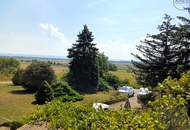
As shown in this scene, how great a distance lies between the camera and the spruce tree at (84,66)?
5209 cm

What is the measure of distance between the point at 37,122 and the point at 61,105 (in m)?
0.92

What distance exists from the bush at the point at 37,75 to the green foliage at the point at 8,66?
21.1 metres

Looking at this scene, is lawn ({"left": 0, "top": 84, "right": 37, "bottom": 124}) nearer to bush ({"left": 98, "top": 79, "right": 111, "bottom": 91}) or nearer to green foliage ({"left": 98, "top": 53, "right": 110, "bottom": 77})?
bush ({"left": 98, "top": 79, "right": 111, "bottom": 91})

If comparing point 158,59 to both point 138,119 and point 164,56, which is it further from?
point 138,119

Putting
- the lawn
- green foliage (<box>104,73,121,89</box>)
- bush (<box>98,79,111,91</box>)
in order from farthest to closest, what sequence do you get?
1. green foliage (<box>104,73,121,89</box>)
2. bush (<box>98,79,111,91</box>)
3. the lawn

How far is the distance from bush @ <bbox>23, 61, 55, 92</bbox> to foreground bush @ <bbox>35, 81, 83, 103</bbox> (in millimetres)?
5181

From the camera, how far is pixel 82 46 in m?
53.5

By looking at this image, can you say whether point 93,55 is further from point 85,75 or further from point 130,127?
point 130,127

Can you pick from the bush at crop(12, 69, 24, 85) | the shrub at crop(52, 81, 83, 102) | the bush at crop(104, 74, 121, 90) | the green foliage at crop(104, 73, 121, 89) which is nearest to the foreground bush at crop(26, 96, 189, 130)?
the shrub at crop(52, 81, 83, 102)

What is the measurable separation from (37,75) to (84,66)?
695cm

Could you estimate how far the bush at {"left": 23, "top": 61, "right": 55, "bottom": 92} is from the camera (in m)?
49.0

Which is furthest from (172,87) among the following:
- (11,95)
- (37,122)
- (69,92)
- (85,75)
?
(85,75)

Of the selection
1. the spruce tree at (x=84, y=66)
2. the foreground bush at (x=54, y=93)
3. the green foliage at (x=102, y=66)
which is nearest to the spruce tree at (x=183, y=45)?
A: the foreground bush at (x=54, y=93)

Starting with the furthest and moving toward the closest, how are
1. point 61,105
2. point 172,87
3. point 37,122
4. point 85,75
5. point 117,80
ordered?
point 117,80 → point 85,75 → point 37,122 → point 61,105 → point 172,87
